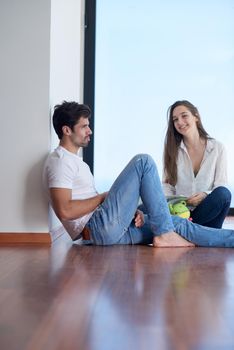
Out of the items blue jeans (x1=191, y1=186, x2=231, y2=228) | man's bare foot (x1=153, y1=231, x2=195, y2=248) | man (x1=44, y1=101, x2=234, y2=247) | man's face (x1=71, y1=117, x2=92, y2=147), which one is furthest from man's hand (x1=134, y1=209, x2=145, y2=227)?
man's face (x1=71, y1=117, x2=92, y2=147)

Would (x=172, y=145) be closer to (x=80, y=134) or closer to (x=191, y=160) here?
(x=191, y=160)

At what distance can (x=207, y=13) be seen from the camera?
4434 millimetres

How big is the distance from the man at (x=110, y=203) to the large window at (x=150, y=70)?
1999mm

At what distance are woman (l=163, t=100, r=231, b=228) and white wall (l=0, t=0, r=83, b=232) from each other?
0.76 metres

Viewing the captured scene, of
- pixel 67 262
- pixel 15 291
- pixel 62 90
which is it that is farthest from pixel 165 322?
pixel 62 90

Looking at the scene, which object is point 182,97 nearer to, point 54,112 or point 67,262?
point 54,112

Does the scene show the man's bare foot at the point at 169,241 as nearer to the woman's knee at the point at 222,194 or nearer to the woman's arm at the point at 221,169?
the woman's knee at the point at 222,194

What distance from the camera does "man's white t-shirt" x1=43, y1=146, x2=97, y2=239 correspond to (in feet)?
7.41

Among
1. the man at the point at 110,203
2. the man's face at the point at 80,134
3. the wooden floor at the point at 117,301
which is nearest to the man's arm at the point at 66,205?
the man at the point at 110,203

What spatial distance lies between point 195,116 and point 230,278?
1361 mm

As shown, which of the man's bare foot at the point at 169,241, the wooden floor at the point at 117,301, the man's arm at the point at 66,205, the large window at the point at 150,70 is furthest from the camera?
the large window at the point at 150,70

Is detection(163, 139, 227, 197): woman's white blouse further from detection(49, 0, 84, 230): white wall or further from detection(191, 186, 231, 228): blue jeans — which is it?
detection(49, 0, 84, 230): white wall

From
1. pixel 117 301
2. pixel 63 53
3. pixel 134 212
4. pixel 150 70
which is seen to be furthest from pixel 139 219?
pixel 150 70

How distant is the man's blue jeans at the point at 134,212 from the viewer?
228cm
